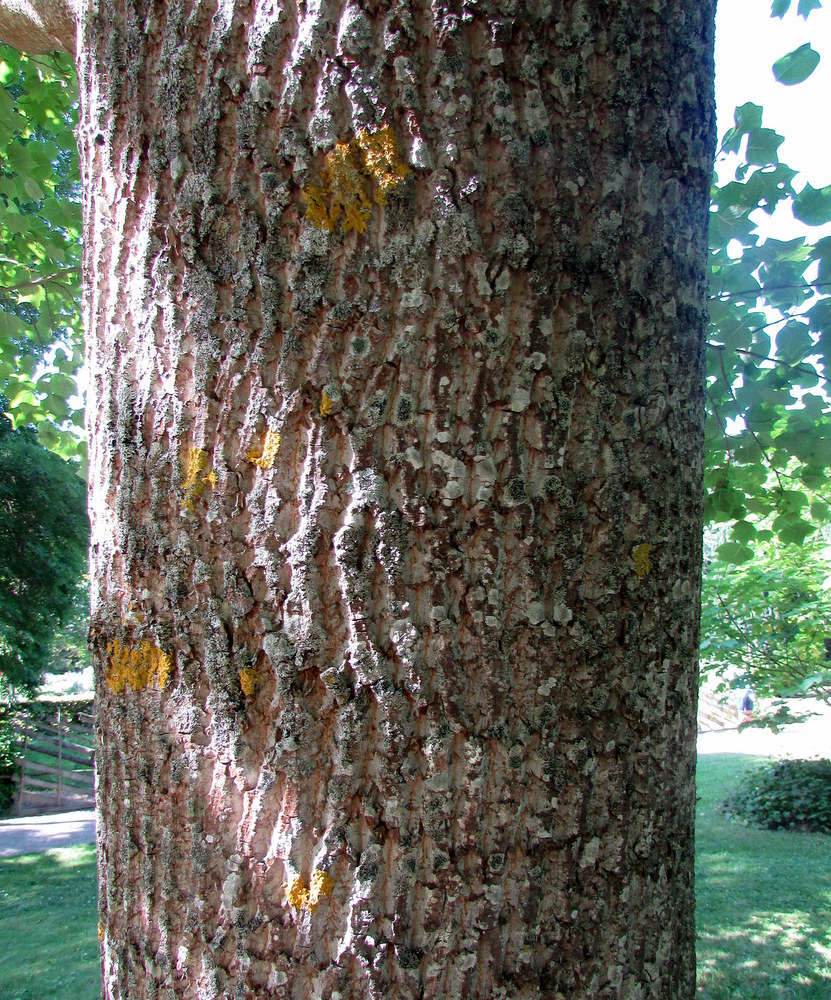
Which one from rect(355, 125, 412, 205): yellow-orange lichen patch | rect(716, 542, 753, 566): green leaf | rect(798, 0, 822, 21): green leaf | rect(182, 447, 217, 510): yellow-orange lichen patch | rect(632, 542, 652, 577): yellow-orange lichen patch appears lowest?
rect(632, 542, 652, 577): yellow-orange lichen patch

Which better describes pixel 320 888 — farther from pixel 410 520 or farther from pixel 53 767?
pixel 53 767

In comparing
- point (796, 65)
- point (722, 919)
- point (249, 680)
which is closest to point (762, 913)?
point (722, 919)

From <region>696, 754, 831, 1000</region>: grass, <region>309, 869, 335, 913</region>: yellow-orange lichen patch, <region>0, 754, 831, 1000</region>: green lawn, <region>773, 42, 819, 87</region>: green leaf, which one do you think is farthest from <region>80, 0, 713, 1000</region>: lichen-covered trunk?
<region>0, 754, 831, 1000</region>: green lawn

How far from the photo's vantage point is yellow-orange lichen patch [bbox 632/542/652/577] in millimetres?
1093

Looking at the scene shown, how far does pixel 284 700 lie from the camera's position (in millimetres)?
1025

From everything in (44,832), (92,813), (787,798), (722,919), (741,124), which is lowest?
(92,813)

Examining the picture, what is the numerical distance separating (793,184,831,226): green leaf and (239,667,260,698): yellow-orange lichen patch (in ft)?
9.74

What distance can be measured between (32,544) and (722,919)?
39.4 feet

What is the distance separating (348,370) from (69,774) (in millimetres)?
16985

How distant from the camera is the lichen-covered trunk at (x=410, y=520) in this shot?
3.28 feet

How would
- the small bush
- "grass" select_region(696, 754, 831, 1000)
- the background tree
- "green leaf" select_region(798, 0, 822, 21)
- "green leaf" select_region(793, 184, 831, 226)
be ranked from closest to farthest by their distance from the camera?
"green leaf" select_region(793, 184, 831, 226), "green leaf" select_region(798, 0, 822, 21), "grass" select_region(696, 754, 831, 1000), the small bush, the background tree

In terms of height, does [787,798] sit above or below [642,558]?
below

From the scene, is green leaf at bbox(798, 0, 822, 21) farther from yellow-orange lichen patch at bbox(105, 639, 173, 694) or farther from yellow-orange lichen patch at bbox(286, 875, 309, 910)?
yellow-orange lichen patch at bbox(286, 875, 309, 910)

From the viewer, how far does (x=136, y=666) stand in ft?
3.74
